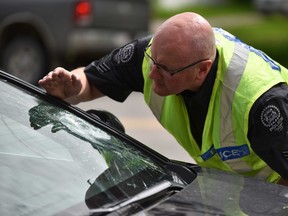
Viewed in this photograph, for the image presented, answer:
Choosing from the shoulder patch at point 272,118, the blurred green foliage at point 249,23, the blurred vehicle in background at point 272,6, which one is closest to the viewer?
the shoulder patch at point 272,118

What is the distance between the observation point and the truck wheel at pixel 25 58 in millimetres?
9938

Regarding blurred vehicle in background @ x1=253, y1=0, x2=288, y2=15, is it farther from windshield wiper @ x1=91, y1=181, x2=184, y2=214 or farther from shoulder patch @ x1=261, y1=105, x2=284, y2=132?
windshield wiper @ x1=91, y1=181, x2=184, y2=214

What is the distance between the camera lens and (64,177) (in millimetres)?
2482

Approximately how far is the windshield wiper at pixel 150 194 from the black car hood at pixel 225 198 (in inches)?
1.8

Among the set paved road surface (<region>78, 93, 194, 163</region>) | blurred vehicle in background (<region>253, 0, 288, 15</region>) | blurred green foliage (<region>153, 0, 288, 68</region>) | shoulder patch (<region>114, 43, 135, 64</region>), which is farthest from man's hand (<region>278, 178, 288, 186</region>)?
blurred vehicle in background (<region>253, 0, 288, 15</region>)

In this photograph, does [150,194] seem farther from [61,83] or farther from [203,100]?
[61,83]

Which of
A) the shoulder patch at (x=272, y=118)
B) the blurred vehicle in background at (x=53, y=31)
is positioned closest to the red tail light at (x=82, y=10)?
the blurred vehicle in background at (x=53, y=31)

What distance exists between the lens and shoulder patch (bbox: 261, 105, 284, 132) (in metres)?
2.73

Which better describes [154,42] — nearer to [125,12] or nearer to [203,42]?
[203,42]

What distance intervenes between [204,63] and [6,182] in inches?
33.5

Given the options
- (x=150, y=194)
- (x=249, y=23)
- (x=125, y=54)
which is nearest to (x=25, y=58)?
(x=125, y=54)

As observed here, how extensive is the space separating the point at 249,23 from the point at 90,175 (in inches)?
582

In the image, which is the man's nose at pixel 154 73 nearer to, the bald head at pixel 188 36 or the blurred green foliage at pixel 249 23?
the bald head at pixel 188 36

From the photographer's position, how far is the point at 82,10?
9.94 meters
